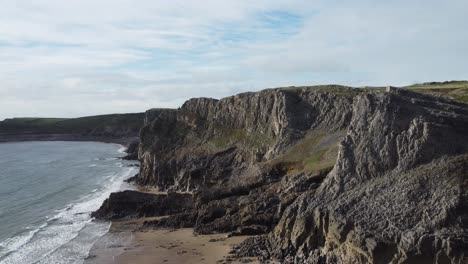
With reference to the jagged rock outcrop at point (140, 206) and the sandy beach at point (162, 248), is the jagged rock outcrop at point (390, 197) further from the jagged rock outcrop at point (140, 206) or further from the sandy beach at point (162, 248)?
the jagged rock outcrop at point (140, 206)

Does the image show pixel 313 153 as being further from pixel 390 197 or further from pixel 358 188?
pixel 390 197

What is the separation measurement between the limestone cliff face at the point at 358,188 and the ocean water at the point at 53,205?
10.6 m

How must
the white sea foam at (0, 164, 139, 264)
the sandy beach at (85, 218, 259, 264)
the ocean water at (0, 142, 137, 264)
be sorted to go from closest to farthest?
1. the sandy beach at (85, 218, 259, 264)
2. the white sea foam at (0, 164, 139, 264)
3. the ocean water at (0, 142, 137, 264)

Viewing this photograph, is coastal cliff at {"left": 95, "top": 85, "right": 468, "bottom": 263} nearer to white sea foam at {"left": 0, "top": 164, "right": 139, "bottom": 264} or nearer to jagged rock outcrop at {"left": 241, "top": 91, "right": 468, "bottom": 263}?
jagged rock outcrop at {"left": 241, "top": 91, "right": 468, "bottom": 263}

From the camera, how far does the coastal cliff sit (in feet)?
112

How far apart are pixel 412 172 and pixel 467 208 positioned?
4904 mm

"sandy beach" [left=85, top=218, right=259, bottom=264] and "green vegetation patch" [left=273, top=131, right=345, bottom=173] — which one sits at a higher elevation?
"green vegetation patch" [left=273, top=131, right=345, bottom=173]

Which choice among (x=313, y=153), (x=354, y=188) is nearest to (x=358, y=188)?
(x=354, y=188)

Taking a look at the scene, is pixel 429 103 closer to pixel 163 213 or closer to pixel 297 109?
pixel 297 109

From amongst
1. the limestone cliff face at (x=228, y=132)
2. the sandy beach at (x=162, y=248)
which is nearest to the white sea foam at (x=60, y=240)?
the sandy beach at (x=162, y=248)

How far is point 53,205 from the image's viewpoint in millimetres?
69938

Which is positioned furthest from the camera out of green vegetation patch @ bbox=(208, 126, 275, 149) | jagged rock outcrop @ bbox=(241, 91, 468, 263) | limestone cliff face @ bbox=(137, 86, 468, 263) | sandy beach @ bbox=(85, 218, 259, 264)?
green vegetation patch @ bbox=(208, 126, 275, 149)

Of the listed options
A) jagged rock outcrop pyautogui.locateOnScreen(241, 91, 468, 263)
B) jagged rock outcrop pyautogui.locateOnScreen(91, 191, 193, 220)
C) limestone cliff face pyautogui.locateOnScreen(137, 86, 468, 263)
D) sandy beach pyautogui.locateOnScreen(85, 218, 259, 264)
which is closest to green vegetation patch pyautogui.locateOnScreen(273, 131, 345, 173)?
limestone cliff face pyautogui.locateOnScreen(137, 86, 468, 263)

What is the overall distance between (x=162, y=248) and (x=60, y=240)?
38.7ft
